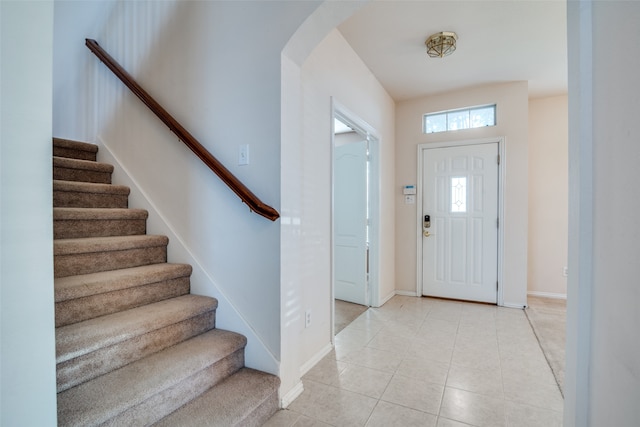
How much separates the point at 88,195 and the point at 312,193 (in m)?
1.63

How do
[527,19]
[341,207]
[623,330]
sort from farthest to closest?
[341,207]
[527,19]
[623,330]

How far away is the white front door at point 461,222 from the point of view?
363cm

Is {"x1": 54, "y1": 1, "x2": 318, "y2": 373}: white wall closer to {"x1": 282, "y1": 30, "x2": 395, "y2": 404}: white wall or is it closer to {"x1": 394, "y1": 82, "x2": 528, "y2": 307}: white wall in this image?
{"x1": 282, "y1": 30, "x2": 395, "y2": 404}: white wall

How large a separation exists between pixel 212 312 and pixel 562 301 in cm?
424

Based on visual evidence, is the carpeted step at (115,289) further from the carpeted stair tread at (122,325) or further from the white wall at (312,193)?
the white wall at (312,193)

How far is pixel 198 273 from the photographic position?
1942 millimetres

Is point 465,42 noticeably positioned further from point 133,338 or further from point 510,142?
point 133,338

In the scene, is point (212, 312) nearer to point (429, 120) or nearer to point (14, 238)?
point (14, 238)

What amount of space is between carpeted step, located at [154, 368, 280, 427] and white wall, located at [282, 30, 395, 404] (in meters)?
0.15

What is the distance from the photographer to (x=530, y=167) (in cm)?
402

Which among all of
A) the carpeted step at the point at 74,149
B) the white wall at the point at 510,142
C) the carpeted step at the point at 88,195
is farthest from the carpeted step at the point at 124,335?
the white wall at the point at 510,142

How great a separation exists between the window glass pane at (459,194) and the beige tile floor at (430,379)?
1.42 m

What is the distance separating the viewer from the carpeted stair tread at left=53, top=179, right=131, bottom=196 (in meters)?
1.99

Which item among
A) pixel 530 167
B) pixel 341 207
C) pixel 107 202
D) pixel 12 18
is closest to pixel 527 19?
pixel 530 167
